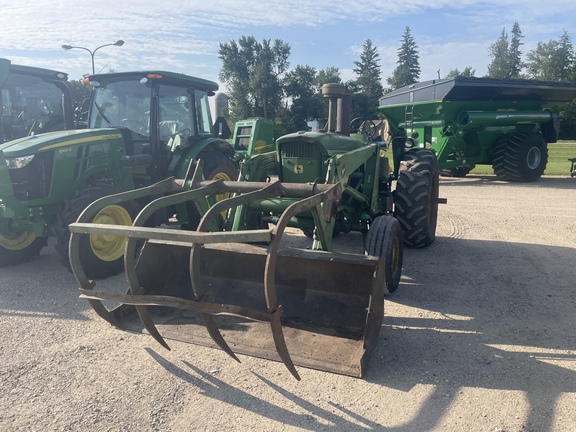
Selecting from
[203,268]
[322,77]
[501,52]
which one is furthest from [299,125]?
[501,52]

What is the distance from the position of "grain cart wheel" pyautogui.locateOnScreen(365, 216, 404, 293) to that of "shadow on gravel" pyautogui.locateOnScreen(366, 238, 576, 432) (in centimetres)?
Result: 25

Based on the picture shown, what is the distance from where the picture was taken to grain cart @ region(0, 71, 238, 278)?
5426 mm

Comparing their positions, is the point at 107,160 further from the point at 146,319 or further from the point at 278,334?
the point at 278,334

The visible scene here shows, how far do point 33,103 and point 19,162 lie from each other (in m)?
3.08

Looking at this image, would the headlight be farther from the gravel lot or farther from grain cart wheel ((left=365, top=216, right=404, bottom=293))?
grain cart wheel ((left=365, top=216, right=404, bottom=293))

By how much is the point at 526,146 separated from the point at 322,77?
179 ft

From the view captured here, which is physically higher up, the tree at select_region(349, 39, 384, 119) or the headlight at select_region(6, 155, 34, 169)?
the tree at select_region(349, 39, 384, 119)

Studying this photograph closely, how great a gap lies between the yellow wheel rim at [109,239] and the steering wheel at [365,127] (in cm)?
370

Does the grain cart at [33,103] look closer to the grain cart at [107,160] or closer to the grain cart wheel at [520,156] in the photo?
the grain cart at [107,160]

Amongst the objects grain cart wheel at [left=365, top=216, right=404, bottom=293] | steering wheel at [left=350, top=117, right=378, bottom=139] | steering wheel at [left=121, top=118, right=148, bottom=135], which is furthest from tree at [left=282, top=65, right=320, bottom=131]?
grain cart wheel at [left=365, top=216, right=404, bottom=293]

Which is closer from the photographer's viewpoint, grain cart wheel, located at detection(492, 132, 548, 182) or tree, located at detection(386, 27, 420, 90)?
grain cart wheel, located at detection(492, 132, 548, 182)

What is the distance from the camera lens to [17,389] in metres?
3.23

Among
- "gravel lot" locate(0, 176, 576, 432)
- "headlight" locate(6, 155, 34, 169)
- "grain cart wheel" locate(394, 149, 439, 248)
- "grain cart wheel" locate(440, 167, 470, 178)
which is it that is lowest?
"gravel lot" locate(0, 176, 576, 432)

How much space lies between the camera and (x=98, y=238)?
5453 millimetres
